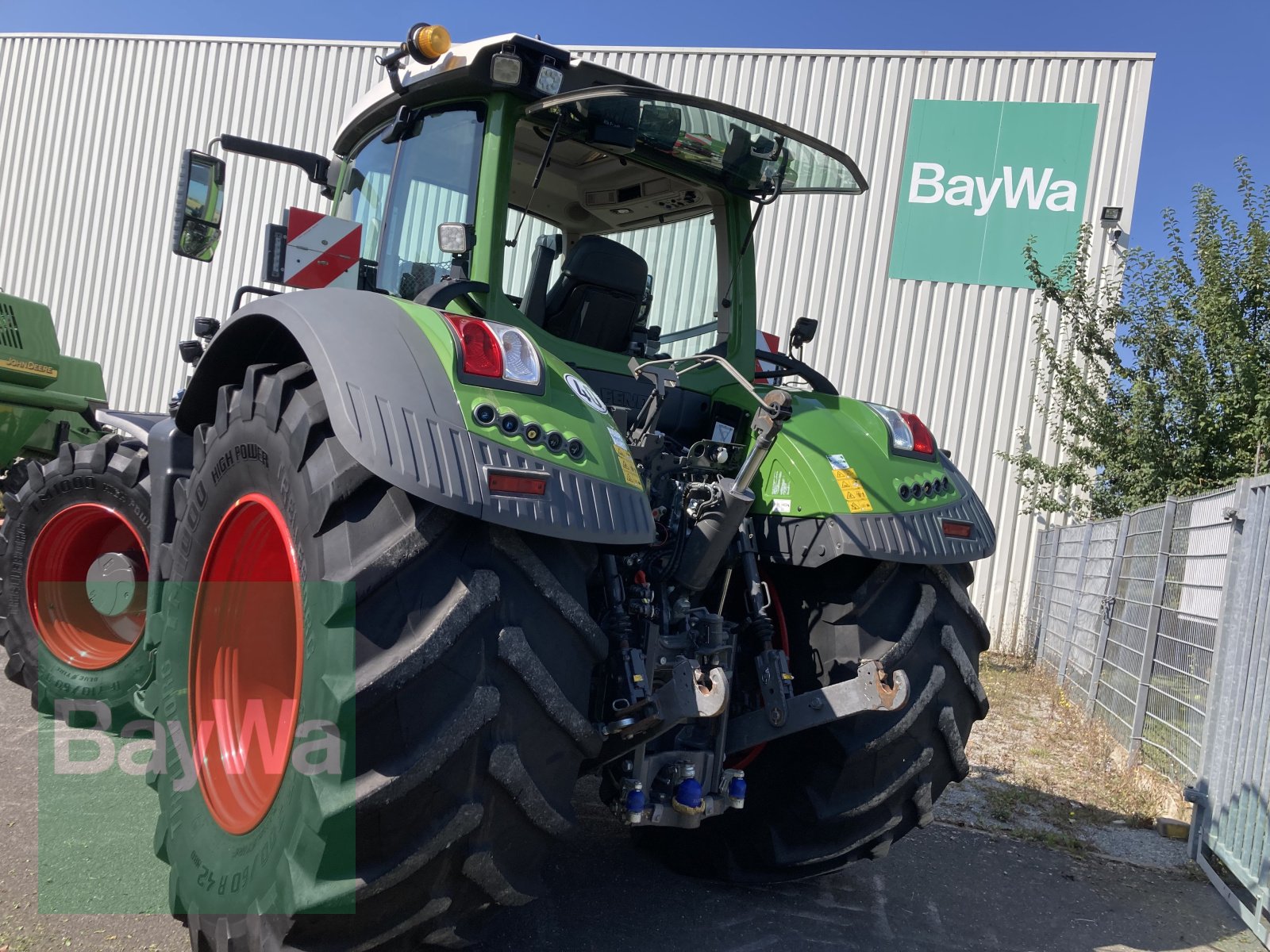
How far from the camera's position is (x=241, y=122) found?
1252cm

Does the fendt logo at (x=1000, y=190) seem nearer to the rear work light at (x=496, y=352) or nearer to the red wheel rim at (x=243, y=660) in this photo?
the rear work light at (x=496, y=352)

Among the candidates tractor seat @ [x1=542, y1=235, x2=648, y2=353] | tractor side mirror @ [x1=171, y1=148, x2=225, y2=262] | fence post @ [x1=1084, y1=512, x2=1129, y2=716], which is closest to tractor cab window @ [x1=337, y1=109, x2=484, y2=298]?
tractor seat @ [x1=542, y1=235, x2=648, y2=353]

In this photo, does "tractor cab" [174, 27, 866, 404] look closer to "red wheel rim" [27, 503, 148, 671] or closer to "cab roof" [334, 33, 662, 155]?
"cab roof" [334, 33, 662, 155]

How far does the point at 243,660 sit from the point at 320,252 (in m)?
1.48

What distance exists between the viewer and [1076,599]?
8.05 m

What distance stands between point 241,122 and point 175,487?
10915 mm

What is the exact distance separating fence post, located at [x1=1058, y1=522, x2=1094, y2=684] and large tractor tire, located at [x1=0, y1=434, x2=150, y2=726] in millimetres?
6731

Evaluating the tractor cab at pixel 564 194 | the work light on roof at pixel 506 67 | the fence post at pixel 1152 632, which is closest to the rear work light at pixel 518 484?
the tractor cab at pixel 564 194

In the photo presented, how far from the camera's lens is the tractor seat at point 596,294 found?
3.20m

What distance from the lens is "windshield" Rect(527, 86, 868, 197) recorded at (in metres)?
2.83

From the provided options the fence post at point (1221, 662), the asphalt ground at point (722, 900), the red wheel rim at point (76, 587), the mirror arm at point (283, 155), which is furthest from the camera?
the red wheel rim at point (76, 587)

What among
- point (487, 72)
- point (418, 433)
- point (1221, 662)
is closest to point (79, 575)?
point (487, 72)

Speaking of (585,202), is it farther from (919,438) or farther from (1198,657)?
(1198,657)

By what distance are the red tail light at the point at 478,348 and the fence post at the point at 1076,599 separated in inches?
271
